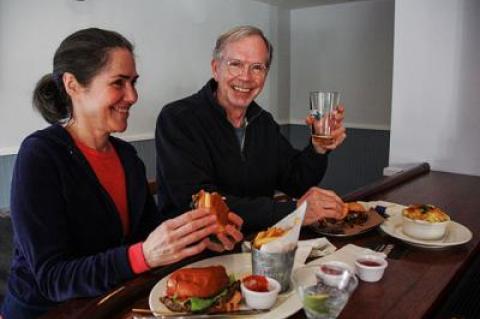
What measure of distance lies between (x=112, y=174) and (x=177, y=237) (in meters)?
0.46

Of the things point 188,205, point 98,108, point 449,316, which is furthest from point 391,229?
point 98,108

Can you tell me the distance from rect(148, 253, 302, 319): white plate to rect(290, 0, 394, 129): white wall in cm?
352

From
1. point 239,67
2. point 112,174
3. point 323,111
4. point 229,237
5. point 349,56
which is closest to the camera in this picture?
point 229,237

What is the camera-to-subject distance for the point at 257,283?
2.83 ft

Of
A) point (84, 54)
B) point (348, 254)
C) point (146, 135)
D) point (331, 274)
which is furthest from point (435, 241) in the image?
point (146, 135)

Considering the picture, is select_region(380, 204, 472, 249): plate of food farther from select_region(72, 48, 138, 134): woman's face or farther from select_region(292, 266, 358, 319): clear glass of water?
select_region(72, 48, 138, 134): woman's face

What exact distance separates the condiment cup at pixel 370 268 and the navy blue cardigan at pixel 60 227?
0.51 m

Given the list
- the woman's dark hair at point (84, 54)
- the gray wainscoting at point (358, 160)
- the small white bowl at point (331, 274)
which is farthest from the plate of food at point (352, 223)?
the gray wainscoting at point (358, 160)

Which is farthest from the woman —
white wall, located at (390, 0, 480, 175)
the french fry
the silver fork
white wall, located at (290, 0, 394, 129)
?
white wall, located at (290, 0, 394, 129)

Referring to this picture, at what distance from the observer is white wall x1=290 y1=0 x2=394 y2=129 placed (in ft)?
13.6

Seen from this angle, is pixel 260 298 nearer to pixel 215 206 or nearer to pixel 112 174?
pixel 215 206

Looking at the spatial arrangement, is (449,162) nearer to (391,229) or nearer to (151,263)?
(391,229)

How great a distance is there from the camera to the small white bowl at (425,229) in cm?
120

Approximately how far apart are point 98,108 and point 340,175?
3774mm
